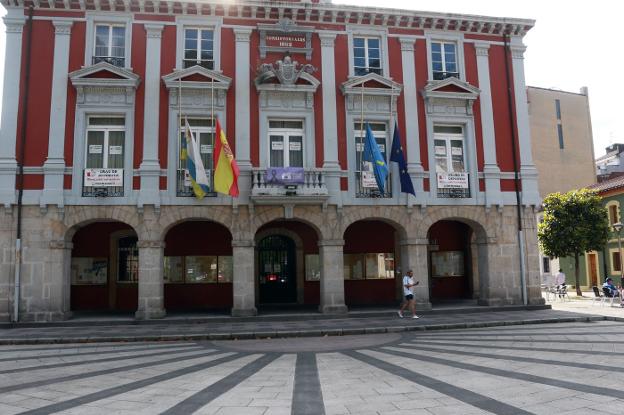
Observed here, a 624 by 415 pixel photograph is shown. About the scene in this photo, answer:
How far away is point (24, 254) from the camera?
1584 centimetres

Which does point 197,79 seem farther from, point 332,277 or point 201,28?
point 332,277

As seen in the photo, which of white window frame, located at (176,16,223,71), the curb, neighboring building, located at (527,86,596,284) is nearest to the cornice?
white window frame, located at (176,16,223,71)

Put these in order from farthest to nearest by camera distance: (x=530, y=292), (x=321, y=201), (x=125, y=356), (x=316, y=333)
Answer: (x=530, y=292) < (x=321, y=201) < (x=316, y=333) < (x=125, y=356)

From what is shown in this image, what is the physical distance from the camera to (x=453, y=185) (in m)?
18.3

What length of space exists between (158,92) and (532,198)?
14592 mm

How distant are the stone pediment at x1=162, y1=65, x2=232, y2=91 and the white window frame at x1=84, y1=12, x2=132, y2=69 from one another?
1659 millimetres

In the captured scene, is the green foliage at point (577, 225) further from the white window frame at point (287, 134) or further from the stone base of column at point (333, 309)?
the white window frame at point (287, 134)

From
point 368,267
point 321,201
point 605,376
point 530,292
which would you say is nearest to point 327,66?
point 321,201

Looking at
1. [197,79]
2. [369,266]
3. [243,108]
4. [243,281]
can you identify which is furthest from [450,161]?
[197,79]

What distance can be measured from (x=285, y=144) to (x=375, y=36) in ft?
18.3

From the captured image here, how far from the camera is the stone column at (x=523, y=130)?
1891cm

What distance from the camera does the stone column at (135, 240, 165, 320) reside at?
53.2 ft

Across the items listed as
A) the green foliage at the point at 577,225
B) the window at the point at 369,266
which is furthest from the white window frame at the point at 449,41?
the green foliage at the point at 577,225

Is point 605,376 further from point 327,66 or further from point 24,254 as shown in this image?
point 24,254
